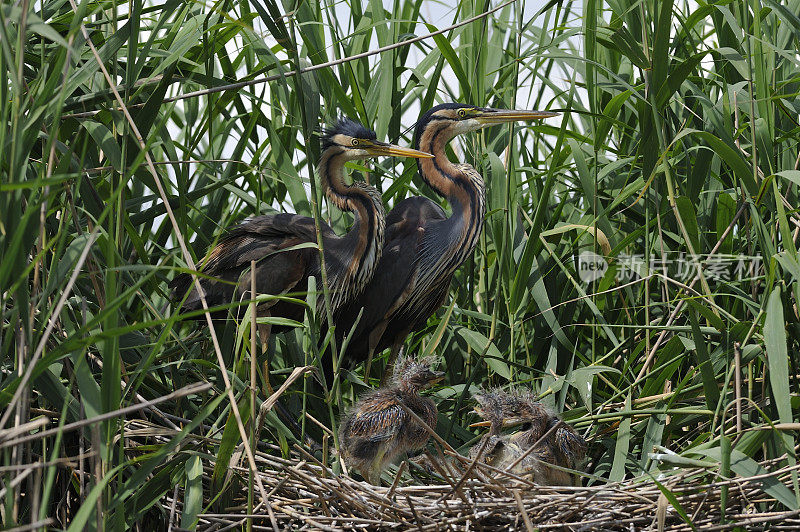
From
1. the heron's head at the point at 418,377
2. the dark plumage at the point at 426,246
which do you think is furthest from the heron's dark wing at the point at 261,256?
the heron's head at the point at 418,377

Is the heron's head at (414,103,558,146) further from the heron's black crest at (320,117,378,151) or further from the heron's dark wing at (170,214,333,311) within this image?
the heron's dark wing at (170,214,333,311)

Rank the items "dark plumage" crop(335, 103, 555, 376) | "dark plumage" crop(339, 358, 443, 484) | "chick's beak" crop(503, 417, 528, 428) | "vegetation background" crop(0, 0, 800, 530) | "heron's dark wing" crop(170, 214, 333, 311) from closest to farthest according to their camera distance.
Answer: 1. "vegetation background" crop(0, 0, 800, 530)
2. "dark plumage" crop(339, 358, 443, 484)
3. "chick's beak" crop(503, 417, 528, 428)
4. "heron's dark wing" crop(170, 214, 333, 311)
5. "dark plumage" crop(335, 103, 555, 376)

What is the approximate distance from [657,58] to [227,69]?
1.63m

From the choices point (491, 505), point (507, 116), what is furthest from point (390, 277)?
point (491, 505)

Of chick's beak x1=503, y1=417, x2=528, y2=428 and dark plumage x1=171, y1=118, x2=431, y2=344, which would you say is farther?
dark plumage x1=171, y1=118, x2=431, y2=344

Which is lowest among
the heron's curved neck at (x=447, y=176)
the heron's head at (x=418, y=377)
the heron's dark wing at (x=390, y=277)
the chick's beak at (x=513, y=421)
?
the chick's beak at (x=513, y=421)

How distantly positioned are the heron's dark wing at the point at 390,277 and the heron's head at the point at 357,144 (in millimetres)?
377

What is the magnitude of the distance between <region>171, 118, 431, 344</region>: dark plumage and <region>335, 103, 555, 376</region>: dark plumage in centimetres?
16

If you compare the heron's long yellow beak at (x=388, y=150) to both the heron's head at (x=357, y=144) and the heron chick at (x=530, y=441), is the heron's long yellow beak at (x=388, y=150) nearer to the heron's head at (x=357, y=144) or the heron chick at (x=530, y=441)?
the heron's head at (x=357, y=144)

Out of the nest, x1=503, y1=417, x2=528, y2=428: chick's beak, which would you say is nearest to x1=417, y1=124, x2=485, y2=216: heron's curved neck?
x1=503, y1=417, x2=528, y2=428: chick's beak

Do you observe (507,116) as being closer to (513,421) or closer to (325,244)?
(325,244)

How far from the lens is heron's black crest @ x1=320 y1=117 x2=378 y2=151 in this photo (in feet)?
11.5

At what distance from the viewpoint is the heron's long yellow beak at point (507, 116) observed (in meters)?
3.59

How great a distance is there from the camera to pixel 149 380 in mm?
3070
